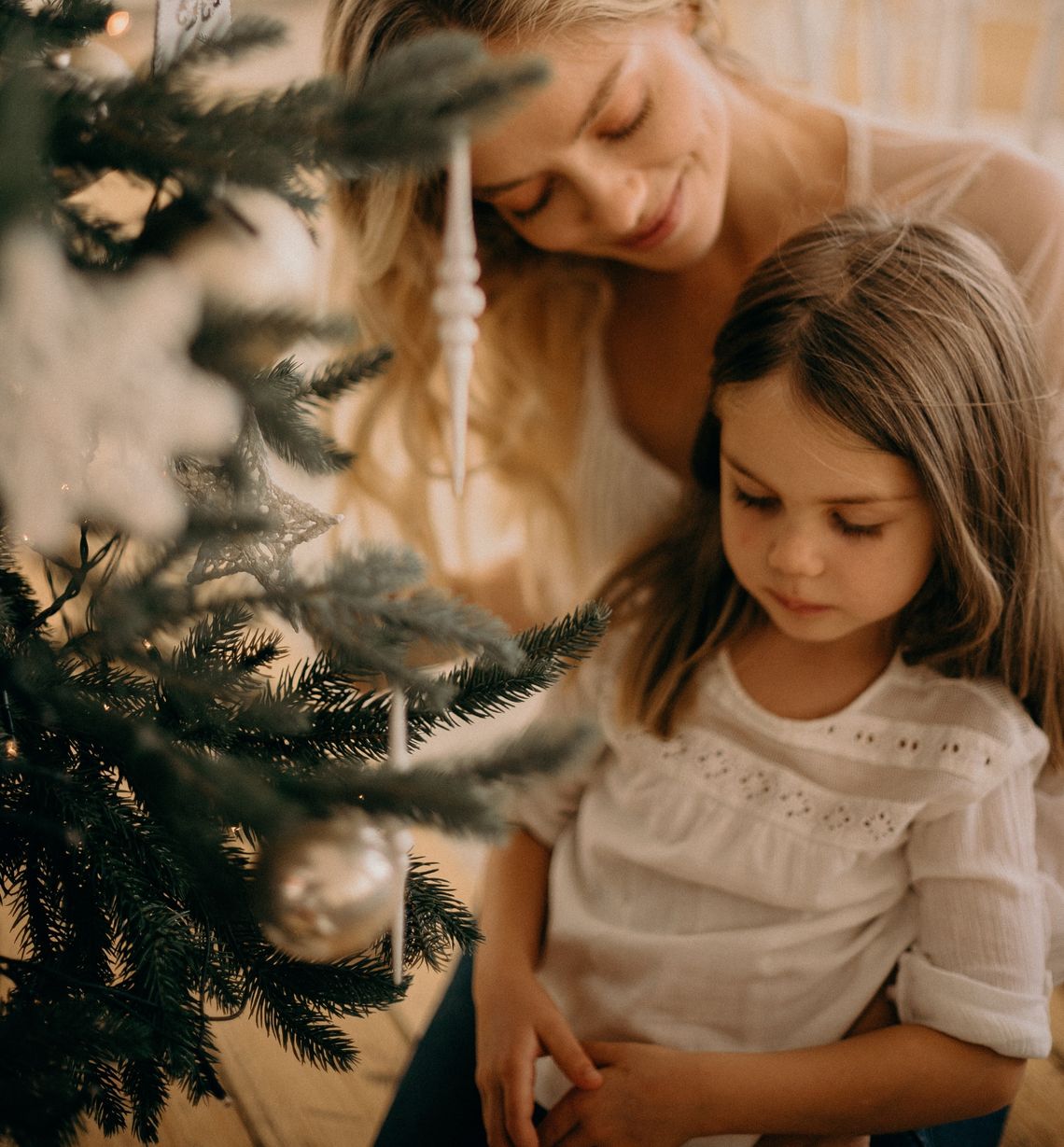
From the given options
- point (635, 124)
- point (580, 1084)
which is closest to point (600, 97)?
point (635, 124)

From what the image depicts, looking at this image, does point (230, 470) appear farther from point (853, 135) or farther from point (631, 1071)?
point (853, 135)

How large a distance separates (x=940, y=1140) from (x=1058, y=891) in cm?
24

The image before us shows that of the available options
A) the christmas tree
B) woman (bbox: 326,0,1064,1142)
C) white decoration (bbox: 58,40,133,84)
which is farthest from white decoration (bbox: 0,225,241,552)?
woman (bbox: 326,0,1064,1142)

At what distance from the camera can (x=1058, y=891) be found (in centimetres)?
89

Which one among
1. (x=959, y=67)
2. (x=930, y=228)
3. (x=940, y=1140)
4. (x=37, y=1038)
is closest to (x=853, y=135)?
(x=930, y=228)

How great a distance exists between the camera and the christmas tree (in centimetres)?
41

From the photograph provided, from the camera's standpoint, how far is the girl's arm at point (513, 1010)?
89 cm

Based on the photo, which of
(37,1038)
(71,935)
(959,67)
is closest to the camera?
(37,1038)

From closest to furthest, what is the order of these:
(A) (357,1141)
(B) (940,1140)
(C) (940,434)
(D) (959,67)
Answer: (C) (940,434), (B) (940,1140), (A) (357,1141), (D) (959,67)

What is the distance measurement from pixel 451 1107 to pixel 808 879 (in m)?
0.39

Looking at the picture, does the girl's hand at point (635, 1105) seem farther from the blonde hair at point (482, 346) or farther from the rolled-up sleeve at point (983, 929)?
the blonde hair at point (482, 346)

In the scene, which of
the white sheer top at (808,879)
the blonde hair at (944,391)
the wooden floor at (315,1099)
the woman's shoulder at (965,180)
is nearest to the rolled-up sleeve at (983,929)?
the white sheer top at (808,879)

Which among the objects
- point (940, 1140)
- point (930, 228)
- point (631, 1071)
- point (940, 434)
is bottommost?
point (940, 1140)

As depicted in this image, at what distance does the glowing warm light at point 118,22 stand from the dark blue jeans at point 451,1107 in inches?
33.9
